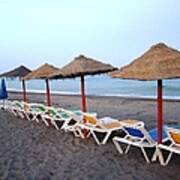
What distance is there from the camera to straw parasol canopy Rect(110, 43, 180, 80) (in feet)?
16.9

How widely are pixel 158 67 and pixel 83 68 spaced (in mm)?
2166

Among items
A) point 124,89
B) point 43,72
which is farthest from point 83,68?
point 124,89

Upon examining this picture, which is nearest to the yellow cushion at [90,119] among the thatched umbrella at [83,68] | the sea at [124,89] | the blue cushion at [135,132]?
the thatched umbrella at [83,68]

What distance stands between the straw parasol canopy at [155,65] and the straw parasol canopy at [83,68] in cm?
137

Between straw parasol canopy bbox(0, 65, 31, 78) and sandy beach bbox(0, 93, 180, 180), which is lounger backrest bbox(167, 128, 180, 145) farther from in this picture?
straw parasol canopy bbox(0, 65, 31, 78)

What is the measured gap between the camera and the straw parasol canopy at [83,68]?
23.3 feet

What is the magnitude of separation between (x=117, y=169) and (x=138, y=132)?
69 cm

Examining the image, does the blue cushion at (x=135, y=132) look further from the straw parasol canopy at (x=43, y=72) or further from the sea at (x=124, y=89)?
the sea at (x=124, y=89)

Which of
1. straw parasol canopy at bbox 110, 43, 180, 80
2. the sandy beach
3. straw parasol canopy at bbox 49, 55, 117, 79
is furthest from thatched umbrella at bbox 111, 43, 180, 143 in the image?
straw parasol canopy at bbox 49, 55, 117, 79

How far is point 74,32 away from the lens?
72.1 feet

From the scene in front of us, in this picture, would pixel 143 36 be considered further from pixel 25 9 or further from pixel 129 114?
pixel 129 114

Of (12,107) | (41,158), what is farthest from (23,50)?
(41,158)

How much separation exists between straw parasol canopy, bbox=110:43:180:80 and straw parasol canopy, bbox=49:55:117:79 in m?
1.37

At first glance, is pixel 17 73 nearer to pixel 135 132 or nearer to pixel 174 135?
pixel 135 132
